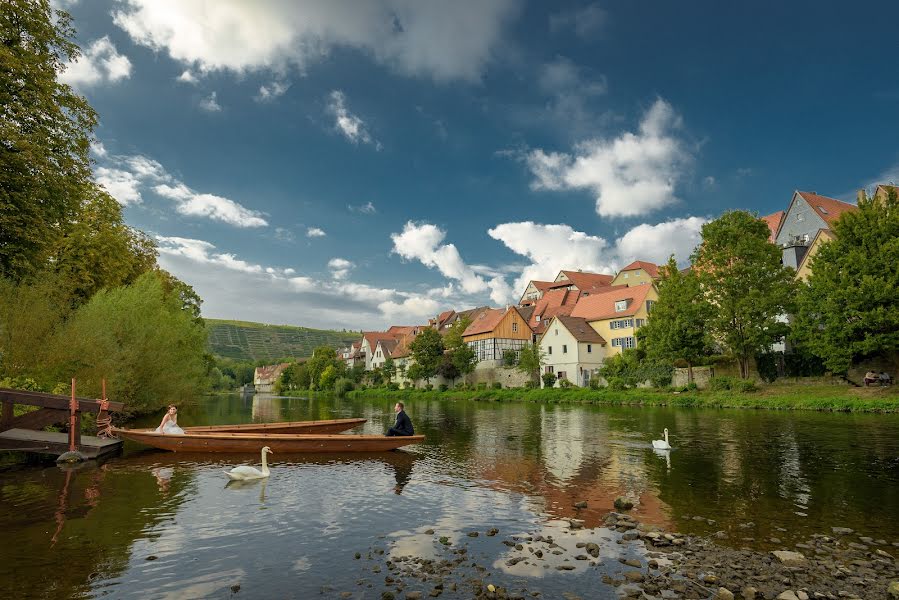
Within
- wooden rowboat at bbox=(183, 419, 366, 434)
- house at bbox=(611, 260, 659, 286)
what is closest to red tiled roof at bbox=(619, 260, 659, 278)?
house at bbox=(611, 260, 659, 286)

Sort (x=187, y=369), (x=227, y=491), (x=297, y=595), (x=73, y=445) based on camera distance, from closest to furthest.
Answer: (x=297, y=595) → (x=227, y=491) → (x=73, y=445) → (x=187, y=369)

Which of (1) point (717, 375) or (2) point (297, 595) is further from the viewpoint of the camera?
(1) point (717, 375)

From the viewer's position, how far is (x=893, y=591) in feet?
24.4

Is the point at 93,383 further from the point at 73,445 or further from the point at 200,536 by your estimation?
the point at 200,536

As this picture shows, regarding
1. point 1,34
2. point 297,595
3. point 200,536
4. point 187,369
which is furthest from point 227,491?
point 187,369

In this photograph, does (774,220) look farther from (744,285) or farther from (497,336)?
(497,336)

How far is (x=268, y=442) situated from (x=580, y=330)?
55.3 meters

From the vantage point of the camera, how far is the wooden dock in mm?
18156

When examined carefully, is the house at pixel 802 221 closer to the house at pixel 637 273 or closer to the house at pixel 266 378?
the house at pixel 637 273

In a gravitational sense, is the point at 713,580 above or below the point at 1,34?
below

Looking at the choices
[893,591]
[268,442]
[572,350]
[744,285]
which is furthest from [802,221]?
[893,591]

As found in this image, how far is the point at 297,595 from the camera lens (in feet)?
25.5

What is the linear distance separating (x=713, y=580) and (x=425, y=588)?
4395 millimetres

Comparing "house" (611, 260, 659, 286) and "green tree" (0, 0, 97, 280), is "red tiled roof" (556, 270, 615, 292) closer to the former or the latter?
"house" (611, 260, 659, 286)
